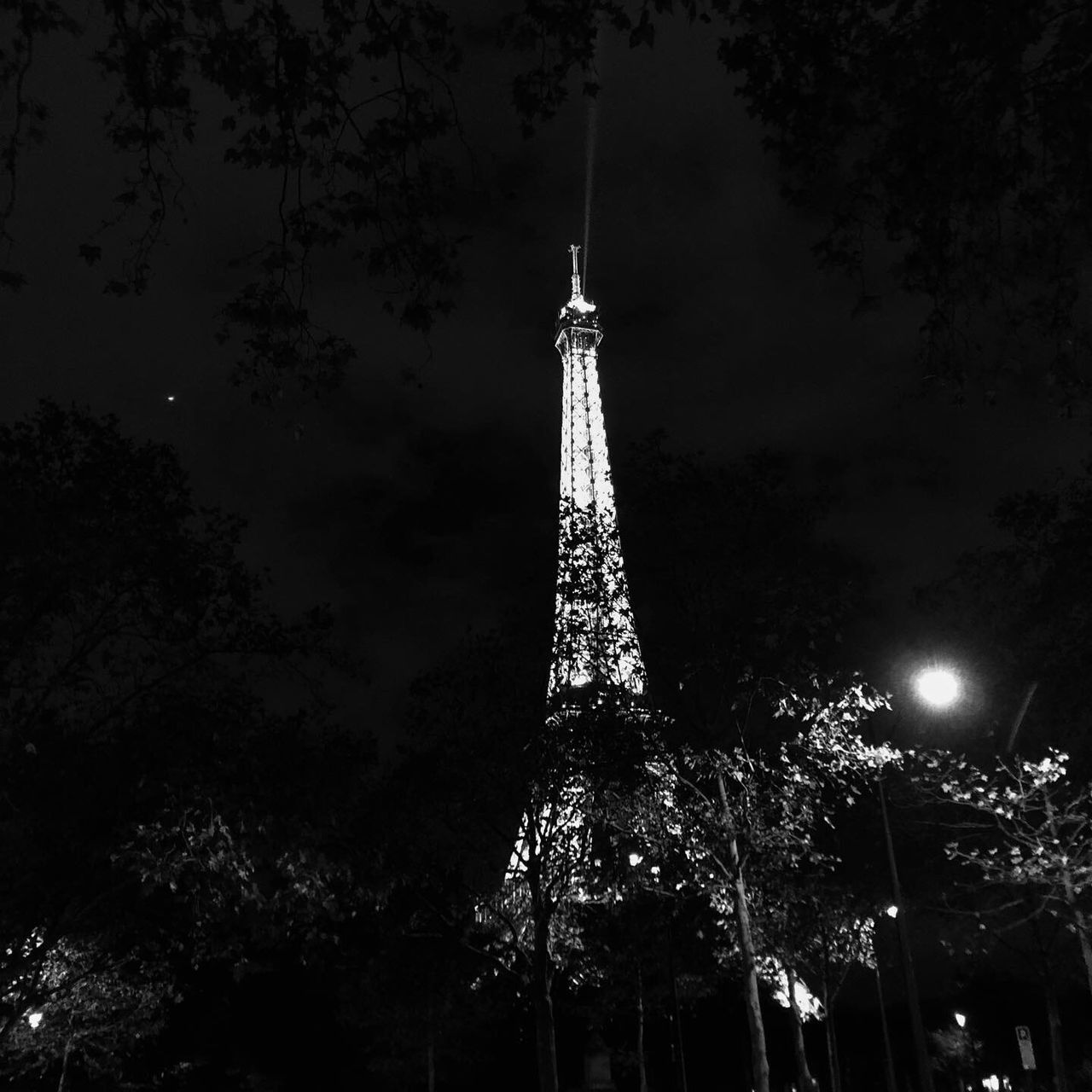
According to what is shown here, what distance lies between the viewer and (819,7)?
25.2ft

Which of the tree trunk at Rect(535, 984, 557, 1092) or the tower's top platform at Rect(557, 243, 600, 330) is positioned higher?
the tower's top platform at Rect(557, 243, 600, 330)

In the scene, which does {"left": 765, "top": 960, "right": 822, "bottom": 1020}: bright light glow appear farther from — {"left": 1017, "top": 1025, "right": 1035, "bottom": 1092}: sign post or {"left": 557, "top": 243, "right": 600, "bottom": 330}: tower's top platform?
{"left": 557, "top": 243, "right": 600, "bottom": 330}: tower's top platform

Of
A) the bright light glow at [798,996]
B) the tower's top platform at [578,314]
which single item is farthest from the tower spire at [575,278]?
the bright light glow at [798,996]

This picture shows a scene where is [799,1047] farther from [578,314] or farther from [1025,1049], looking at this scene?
[578,314]

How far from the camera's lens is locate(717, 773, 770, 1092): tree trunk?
65.3ft

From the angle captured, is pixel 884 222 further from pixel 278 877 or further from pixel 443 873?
pixel 443 873

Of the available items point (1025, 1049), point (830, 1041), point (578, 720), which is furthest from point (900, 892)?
point (830, 1041)

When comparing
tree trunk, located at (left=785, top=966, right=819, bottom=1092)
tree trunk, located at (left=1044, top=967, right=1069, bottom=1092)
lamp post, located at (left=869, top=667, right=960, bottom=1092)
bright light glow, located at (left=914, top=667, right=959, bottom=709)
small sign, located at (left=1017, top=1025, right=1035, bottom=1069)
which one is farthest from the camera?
tree trunk, located at (left=785, top=966, right=819, bottom=1092)

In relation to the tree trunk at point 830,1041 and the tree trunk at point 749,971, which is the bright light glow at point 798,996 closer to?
the tree trunk at point 830,1041

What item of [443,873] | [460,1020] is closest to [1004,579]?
[443,873]

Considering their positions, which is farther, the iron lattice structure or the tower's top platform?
the tower's top platform

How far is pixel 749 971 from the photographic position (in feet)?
69.2

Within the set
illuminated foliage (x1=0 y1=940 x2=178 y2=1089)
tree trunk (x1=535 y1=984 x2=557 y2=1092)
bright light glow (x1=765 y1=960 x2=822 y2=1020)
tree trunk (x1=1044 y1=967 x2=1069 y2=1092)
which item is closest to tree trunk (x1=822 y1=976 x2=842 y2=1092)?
bright light glow (x1=765 y1=960 x2=822 y2=1020)

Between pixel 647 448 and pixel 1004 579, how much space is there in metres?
8.77
